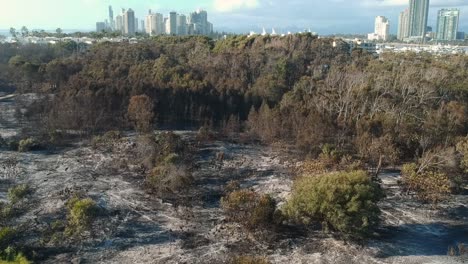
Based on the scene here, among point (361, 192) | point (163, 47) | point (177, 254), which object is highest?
point (163, 47)

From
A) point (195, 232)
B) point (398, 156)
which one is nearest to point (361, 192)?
point (195, 232)

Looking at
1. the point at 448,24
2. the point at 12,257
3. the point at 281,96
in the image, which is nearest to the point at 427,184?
the point at 12,257

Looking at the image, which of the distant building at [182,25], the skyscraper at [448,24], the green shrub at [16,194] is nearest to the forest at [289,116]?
the green shrub at [16,194]

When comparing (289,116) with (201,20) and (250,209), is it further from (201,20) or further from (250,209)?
(201,20)

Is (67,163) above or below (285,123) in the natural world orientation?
below

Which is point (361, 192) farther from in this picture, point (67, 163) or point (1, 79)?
point (1, 79)

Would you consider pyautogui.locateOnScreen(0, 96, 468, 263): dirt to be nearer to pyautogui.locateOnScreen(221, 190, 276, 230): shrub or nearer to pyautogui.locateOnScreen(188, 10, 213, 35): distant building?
pyautogui.locateOnScreen(221, 190, 276, 230): shrub

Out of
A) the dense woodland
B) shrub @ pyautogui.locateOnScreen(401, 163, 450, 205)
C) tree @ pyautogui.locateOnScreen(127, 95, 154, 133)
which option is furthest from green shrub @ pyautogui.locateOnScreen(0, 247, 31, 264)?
shrub @ pyautogui.locateOnScreen(401, 163, 450, 205)
